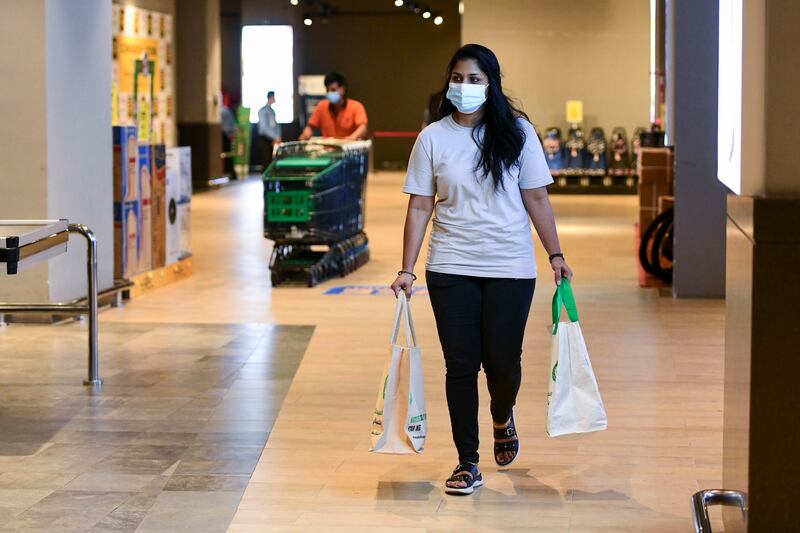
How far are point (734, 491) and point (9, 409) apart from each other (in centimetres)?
340

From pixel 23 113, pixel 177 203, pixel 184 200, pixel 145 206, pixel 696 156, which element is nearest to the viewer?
pixel 23 113

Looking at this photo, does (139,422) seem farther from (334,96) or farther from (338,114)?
(338,114)

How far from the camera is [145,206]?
31.0 feet

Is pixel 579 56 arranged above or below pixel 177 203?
above

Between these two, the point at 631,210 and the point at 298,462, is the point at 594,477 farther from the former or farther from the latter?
the point at 631,210

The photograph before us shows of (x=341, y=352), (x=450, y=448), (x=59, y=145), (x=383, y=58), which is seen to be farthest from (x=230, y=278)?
(x=383, y=58)

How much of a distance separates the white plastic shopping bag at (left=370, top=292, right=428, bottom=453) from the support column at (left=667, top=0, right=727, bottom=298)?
5077 millimetres

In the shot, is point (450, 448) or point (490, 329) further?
point (450, 448)

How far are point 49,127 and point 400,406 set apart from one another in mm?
4354

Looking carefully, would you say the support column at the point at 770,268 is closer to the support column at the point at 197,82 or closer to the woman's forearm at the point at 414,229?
the woman's forearm at the point at 414,229

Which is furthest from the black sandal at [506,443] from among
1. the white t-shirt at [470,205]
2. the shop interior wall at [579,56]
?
the shop interior wall at [579,56]

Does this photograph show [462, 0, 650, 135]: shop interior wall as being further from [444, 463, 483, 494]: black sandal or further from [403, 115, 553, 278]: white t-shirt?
[444, 463, 483, 494]: black sandal

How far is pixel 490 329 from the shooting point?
13.9 ft

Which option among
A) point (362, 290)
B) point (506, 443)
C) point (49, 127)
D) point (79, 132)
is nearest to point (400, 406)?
point (506, 443)
